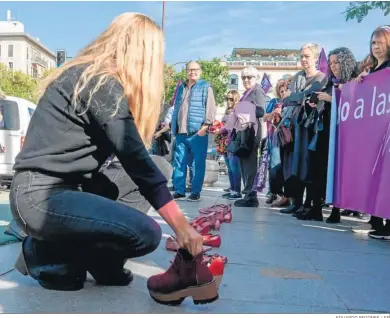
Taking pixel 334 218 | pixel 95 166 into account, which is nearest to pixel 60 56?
pixel 334 218

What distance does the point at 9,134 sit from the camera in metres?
8.56

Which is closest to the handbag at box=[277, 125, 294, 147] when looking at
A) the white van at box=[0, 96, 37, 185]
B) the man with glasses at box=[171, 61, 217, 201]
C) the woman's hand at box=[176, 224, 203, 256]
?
the man with glasses at box=[171, 61, 217, 201]

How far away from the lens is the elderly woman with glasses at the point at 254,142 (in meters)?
6.23

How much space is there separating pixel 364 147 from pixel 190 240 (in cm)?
314

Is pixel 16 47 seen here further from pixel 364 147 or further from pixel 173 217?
pixel 173 217

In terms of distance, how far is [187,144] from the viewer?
6520 mm

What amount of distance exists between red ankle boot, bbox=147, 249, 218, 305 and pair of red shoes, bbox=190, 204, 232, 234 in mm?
1614

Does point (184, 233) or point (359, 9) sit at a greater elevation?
point (359, 9)

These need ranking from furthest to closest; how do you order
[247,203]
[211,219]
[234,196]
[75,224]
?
[234,196]
[247,203]
[211,219]
[75,224]

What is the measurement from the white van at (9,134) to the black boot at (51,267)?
6.67m

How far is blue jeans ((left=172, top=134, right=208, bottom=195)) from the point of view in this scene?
6.37 metres

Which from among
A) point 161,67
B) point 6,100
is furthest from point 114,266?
point 6,100

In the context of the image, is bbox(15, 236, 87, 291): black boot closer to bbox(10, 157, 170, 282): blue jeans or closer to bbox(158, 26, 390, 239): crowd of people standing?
bbox(10, 157, 170, 282): blue jeans

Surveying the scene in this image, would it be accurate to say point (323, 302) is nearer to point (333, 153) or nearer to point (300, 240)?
point (300, 240)
